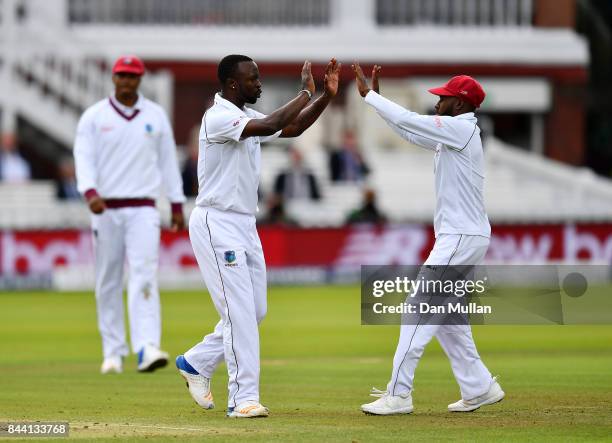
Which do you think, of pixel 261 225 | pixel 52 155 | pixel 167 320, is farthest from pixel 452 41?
pixel 167 320

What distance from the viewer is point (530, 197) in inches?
1160

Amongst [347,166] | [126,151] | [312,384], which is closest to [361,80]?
[312,384]

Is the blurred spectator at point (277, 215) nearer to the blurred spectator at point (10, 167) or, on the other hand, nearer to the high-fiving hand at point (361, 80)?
the blurred spectator at point (10, 167)

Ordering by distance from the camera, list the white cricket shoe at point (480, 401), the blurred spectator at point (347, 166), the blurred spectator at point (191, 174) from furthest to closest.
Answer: the blurred spectator at point (347, 166)
the blurred spectator at point (191, 174)
the white cricket shoe at point (480, 401)

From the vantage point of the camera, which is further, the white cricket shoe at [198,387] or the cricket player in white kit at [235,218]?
the white cricket shoe at [198,387]

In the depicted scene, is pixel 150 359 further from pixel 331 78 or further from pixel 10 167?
pixel 10 167

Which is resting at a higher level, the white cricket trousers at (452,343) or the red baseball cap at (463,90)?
the red baseball cap at (463,90)

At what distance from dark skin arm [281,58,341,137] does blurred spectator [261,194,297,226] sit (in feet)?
46.3

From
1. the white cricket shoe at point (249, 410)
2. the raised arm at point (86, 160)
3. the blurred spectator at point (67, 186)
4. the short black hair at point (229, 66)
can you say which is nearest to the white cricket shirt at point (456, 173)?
the short black hair at point (229, 66)

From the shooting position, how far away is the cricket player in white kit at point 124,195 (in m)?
13.2

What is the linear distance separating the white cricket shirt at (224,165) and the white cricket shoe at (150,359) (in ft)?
9.94

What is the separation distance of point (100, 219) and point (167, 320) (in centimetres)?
533

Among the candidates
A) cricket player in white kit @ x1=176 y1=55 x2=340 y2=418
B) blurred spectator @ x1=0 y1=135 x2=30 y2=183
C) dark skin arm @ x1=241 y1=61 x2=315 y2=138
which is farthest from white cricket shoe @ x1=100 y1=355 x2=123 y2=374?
blurred spectator @ x1=0 y1=135 x2=30 y2=183

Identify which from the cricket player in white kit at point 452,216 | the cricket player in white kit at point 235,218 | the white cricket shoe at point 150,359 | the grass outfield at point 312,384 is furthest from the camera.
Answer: the white cricket shoe at point 150,359
